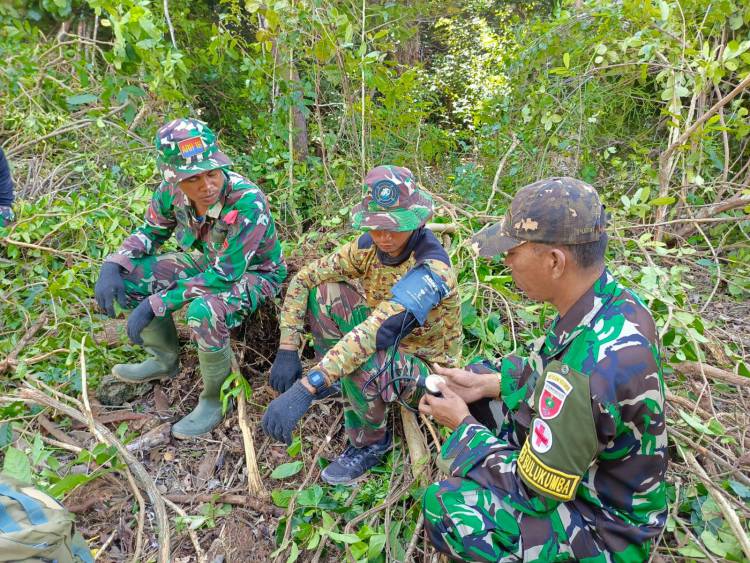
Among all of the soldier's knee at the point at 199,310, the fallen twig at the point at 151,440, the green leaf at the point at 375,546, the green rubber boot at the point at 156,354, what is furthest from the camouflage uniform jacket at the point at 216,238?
the green leaf at the point at 375,546

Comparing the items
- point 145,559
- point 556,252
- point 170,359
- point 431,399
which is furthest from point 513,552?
point 170,359

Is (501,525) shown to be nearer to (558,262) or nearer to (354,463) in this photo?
(558,262)

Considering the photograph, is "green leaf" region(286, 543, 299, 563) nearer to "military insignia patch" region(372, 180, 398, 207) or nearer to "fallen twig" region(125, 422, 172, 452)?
"fallen twig" region(125, 422, 172, 452)

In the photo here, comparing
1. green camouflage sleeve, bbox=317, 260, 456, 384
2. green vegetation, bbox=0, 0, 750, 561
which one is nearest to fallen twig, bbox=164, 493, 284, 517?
green vegetation, bbox=0, 0, 750, 561

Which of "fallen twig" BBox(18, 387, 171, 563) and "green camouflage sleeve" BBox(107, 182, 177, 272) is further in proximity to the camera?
"green camouflage sleeve" BBox(107, 182, 177, 272)

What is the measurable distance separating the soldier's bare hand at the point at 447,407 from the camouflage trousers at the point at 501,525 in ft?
0.70

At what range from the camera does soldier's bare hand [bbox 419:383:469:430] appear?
1.97 metres

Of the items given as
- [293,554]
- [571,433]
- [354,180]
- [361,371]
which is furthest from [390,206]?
[354,180]

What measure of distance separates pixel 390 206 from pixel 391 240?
17 cm

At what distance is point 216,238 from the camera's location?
9.97 ft

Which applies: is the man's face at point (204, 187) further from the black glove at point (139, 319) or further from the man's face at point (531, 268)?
the man's face at point (531, 268)

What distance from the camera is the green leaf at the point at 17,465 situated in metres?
2.19

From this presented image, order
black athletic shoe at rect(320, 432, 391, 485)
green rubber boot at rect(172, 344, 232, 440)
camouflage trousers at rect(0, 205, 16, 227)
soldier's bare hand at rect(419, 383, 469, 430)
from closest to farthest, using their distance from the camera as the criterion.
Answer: soldier's bare hand at rect(419, 383, 469, 430), black athletic shoe at rect(320, 432, 391, 485), green rubber boot at rect(172, 344, 232, 440), camouflage trousers at rect(0, 205, 16, 227)

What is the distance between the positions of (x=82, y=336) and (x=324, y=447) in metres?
1.82
